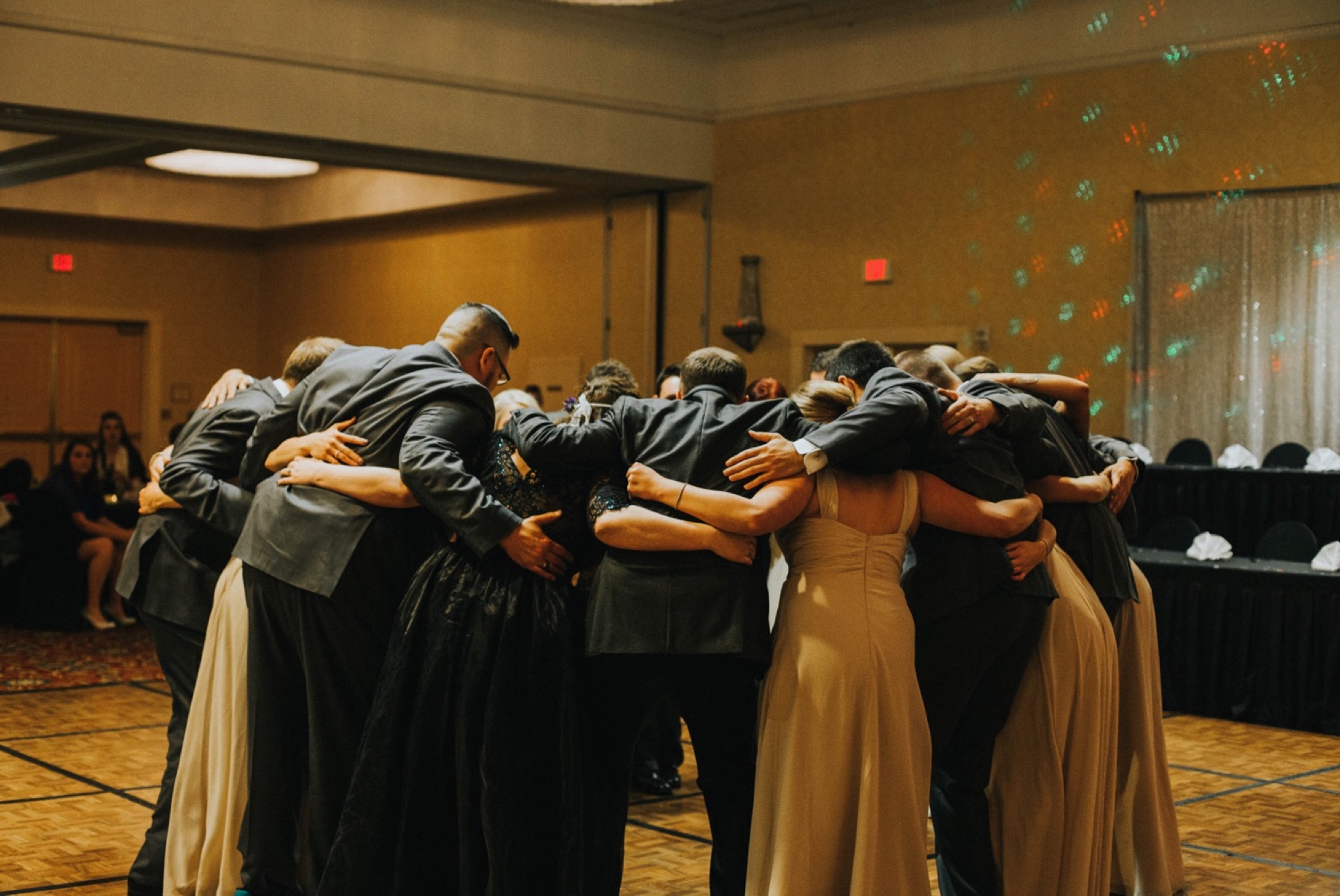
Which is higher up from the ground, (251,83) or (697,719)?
(251,83)

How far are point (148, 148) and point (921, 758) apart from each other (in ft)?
25.2

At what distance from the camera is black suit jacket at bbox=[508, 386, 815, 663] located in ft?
9.48

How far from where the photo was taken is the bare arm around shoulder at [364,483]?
320cm

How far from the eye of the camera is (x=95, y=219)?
1337 centimetres

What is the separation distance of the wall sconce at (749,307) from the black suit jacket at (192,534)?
655 centimetres

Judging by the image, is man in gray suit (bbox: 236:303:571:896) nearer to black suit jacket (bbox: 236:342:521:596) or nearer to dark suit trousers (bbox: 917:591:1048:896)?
black suit jacket (bbox: 236:342:521:596)

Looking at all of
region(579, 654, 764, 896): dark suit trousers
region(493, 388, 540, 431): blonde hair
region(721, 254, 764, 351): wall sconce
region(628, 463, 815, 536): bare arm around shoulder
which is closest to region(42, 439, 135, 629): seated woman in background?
region(721, 254, 764, 351): wall sconce

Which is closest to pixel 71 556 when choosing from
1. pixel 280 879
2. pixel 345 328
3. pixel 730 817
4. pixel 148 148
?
pixel 148 148

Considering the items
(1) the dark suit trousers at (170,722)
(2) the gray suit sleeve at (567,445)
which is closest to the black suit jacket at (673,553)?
(2) the gray suit sleeve at (567,445)

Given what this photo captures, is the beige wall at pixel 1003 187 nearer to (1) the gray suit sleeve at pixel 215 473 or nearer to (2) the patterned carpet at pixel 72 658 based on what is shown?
(2) the patterned carpet at pixel 72 658

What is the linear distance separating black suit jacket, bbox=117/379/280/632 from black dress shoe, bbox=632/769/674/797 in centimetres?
169

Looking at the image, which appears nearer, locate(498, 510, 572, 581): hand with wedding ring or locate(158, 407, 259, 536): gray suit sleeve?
locate(498, 510, 572, 581): hand with wedding ring

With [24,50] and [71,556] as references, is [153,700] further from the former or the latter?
[24,50]

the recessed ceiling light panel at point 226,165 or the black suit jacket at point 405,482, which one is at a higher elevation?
the recessed ceiling light panel at point 226,165
